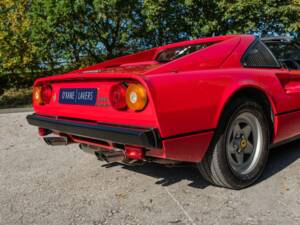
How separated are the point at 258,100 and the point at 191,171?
0.97m

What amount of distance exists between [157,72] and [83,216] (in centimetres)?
116

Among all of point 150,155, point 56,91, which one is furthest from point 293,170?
point 56,91

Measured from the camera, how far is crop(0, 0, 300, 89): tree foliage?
42.3ft

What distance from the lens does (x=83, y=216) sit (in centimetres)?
245

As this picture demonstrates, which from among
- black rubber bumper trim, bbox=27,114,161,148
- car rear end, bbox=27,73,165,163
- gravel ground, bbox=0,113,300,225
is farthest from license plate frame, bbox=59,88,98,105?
gravel ground, bbox=0,113,300,225

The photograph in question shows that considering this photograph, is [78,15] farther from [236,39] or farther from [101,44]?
[236,39]

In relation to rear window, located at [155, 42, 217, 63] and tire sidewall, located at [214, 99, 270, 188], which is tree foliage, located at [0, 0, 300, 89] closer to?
rear window, located at [155, 42, 217, 63]

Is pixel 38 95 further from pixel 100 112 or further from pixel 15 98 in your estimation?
pixel 15 98

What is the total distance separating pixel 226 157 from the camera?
2.70 meters

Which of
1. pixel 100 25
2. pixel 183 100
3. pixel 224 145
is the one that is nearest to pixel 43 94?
pixel 183 100

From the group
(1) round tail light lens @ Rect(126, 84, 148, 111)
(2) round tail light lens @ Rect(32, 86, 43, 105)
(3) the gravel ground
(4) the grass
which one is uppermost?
(1) round tail light lens @ Rect(126, 84, 148, 111)

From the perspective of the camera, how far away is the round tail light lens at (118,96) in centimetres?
245

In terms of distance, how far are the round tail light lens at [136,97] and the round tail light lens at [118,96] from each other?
6 cm

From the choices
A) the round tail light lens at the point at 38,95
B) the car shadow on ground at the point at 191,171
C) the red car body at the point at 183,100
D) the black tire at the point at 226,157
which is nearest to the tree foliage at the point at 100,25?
the car shadow on ground at the point at 191,171
